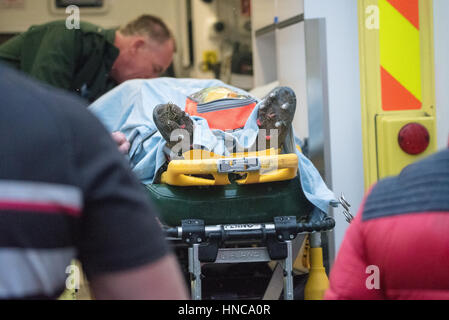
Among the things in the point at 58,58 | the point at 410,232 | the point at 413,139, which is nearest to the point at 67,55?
the point at 58,58

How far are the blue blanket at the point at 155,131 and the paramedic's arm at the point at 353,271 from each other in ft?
3.43

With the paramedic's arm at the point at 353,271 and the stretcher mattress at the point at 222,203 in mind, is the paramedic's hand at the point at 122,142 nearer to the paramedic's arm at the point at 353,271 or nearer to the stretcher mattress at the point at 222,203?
the stretcher mattress at the point at 222,203

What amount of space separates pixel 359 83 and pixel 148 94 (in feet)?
3.60

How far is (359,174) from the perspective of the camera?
2295mm

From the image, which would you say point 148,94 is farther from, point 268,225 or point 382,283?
point 382,283

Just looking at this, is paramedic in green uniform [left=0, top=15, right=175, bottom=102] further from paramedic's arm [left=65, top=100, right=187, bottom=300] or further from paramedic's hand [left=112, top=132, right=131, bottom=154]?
paramedic's arm [left=65, top=100, right=187, bottom=300]

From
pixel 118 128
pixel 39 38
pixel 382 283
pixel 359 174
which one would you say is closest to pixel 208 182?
pixel 359 174

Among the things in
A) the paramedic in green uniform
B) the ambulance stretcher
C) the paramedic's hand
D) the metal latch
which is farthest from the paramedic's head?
the metal latch

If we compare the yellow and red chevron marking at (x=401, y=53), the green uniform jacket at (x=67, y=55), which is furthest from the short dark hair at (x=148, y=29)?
the yellow and red chevron marking at (x=401, y=53)

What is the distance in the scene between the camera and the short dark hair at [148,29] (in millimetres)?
3982

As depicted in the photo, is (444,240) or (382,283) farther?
(382,283)

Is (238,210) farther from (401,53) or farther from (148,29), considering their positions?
(148,29)

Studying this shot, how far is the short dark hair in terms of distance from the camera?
3.98 m

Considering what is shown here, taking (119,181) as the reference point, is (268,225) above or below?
below
